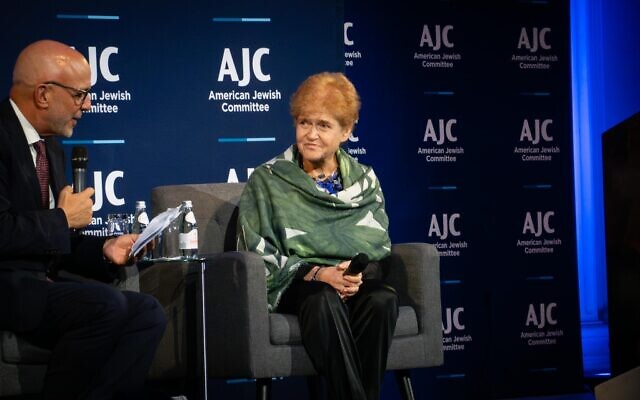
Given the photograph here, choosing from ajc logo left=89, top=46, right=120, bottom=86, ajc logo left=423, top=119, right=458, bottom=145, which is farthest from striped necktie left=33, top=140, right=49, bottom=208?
ajc logo left=423, top=119, right=458, bottom=145

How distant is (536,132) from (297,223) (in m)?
2.28

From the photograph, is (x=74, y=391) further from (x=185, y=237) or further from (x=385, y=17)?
(x=385, y=17)

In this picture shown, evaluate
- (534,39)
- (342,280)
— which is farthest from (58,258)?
(534,39)

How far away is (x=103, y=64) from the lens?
4848 millimetres

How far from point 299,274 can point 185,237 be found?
524 millimetres

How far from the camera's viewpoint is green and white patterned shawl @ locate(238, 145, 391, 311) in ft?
13.2

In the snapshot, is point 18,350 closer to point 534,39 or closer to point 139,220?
point 139,220

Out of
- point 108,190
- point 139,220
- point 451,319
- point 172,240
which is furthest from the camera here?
point 451,319

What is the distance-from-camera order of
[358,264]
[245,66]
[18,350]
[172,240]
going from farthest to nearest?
[245,66]
[172,240]
[358,264]
[18,350]

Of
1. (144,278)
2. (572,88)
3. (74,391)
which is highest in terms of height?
(572,88)

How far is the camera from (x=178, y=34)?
495 cm

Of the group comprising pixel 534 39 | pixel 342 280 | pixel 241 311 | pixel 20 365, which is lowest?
pixel 20 365

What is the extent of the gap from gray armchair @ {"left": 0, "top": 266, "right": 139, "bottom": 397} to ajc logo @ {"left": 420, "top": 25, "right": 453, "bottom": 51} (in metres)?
3.11

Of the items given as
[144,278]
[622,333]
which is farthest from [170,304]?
[622,333]
